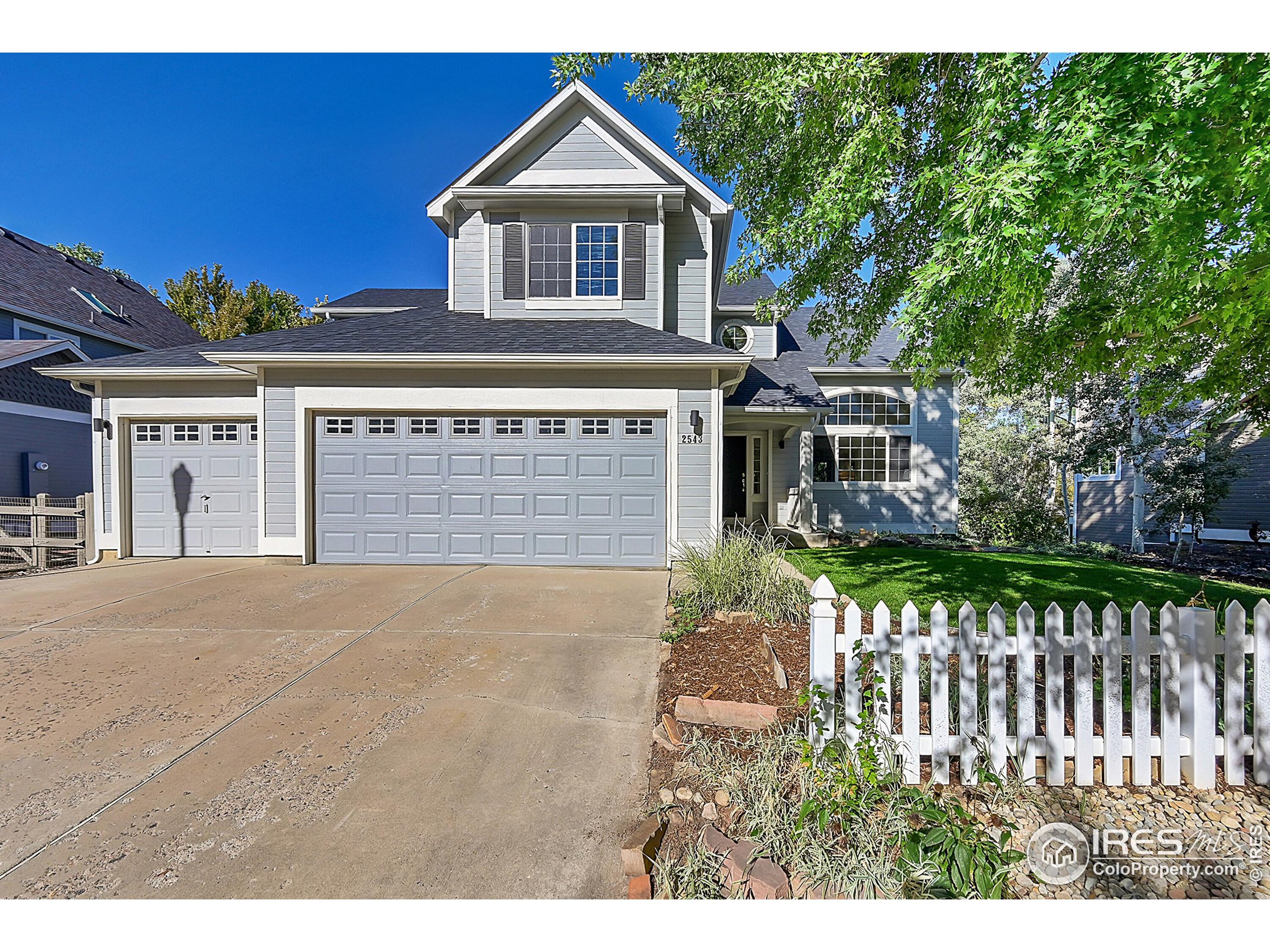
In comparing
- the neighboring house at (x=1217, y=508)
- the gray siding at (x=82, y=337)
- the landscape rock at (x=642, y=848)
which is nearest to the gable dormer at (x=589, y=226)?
the landscape rock at (x=642, y=848)

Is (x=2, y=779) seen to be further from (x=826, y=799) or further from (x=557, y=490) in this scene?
(x=557, y=490)

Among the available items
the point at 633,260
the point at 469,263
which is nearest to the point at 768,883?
the point at 633,260

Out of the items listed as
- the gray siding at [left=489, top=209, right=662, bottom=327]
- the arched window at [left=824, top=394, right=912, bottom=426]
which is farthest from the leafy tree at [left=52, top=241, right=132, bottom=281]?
the arched window at [left=824, top=394, right=912, bottom=426]

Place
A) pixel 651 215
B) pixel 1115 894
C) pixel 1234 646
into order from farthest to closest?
pixel 651 215, pixel 1234 646, pixel 1115 894

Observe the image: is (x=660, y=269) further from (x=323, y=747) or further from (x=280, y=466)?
(x=323, y=747)

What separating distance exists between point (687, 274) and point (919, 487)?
8.18 m

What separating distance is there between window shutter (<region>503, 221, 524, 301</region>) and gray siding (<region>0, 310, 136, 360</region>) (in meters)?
11.5

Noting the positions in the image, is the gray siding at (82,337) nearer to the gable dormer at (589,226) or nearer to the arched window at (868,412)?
the gable dormer at (589,226)

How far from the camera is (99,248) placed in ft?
104

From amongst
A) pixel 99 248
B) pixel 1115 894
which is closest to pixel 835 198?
pixel 1115 894

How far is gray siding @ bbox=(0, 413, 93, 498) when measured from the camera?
12352mm

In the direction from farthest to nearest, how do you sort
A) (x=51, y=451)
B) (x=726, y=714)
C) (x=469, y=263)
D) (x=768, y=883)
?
1. (x=51, y=451)
2. (x=469, y=263)
3. (x=726, y=714)
4. (x=768, y=883)

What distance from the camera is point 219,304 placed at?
19516mm
